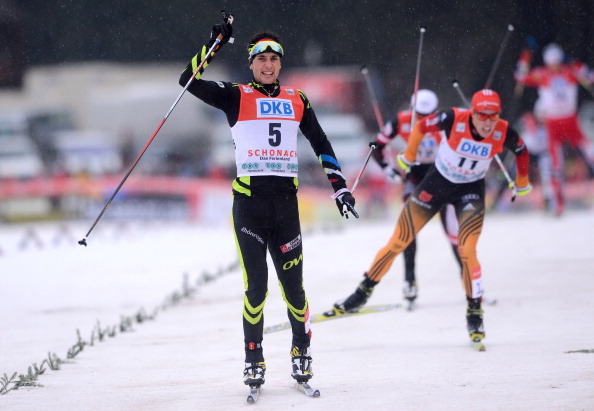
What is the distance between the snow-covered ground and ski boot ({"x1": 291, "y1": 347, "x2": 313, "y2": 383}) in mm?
129

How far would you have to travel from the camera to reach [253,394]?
5.82 metres

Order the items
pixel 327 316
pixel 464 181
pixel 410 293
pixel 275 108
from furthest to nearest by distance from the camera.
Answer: pixel 410 293 → pixel 327 316 → pixel 464 181 → pixel 275 108

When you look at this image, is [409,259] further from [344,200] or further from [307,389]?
[307,389]

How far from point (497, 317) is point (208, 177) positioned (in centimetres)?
1444

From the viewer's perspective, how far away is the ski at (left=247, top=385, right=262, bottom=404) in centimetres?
575

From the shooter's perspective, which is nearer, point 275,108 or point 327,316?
point 275,108

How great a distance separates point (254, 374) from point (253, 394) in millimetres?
156

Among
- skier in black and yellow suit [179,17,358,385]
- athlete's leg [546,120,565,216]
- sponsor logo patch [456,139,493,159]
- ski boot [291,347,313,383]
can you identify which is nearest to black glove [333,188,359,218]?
skier in black and yellow suit [179,17,358,385]

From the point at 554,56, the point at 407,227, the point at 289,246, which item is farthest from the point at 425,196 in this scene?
the point at 554,56

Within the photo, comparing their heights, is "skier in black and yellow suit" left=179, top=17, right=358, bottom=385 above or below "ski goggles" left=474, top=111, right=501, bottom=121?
below

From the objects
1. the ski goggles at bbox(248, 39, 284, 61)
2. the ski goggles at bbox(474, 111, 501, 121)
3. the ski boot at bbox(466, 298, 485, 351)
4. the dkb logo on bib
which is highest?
the ski goggles at bbox(248, 39, 284, 61)

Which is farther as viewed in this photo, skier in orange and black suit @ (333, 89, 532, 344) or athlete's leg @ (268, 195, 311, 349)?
skier in orange and black suit @ (333, 89, 532, 344)

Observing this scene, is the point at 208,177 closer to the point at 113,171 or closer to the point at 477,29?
the point at 113,171

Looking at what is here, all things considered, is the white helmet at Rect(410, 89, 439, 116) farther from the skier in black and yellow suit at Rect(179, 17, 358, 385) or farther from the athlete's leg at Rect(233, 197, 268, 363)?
the athlete's leg at Rect(233, 197, 268, 363)
